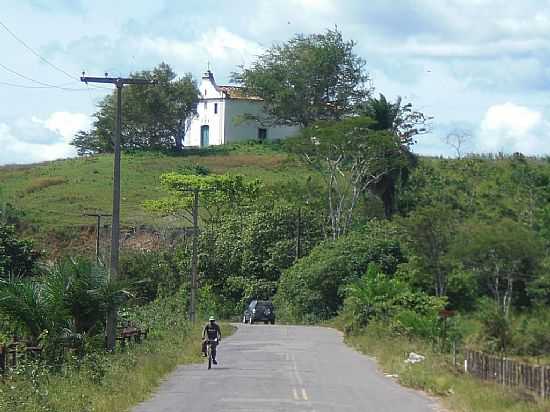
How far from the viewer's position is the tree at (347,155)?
217 feet

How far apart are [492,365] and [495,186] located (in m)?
51.6

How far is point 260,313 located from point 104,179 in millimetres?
35264

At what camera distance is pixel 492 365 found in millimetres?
28844

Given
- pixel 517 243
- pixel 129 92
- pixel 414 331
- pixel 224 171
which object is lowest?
pixel 414 331

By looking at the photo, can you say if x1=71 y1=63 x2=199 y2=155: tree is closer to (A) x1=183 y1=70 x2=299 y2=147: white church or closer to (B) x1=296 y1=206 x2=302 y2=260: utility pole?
(A) x1=183 y1=70 x2=299 y2=147: white church

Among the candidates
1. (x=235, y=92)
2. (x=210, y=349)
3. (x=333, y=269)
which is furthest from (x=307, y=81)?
(x=210, y=349)

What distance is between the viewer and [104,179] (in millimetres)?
94812

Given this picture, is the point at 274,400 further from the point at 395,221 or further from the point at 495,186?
the point at 495,186

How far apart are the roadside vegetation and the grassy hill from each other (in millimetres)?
277

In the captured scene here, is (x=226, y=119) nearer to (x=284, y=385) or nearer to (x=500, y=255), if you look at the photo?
(x=500, y=255)

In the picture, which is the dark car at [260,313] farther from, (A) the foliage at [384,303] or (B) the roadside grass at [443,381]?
(B) the roadside grass at [443,381]

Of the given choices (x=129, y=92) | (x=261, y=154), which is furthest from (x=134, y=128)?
(x=261, y=154)

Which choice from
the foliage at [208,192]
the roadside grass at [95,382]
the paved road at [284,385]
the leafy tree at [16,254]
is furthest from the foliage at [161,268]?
the roadside grass at [95,382]

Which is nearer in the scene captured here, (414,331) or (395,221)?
(414,331)
